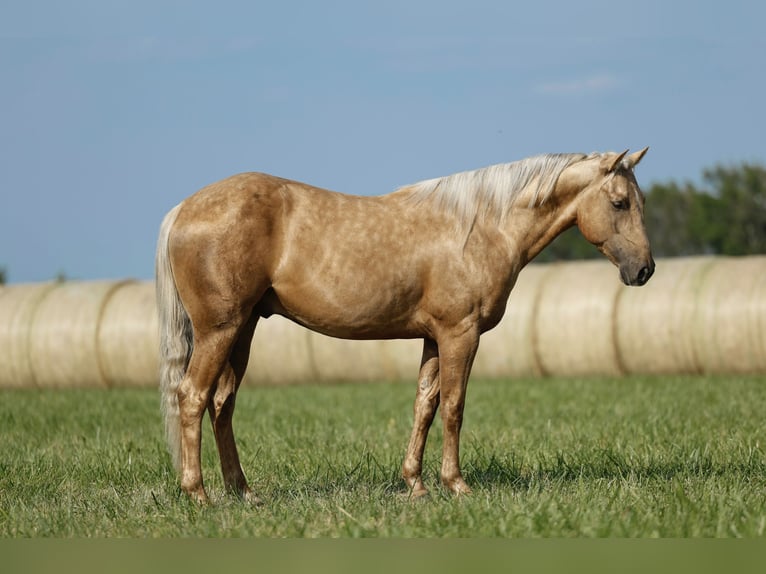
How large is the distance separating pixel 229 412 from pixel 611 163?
2710 millimetres

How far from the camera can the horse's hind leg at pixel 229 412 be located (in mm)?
6508

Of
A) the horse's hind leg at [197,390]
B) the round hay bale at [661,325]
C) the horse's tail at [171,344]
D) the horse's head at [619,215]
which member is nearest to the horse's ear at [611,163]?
the horse's head at [619,215]

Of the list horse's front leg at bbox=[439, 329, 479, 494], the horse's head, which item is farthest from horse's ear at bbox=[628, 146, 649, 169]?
horse's front leg at bbox=[439, 329, 479, 494]

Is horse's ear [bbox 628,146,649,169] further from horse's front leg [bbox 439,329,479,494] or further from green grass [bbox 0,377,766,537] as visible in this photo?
green grass [bbox 0,377,766,537]

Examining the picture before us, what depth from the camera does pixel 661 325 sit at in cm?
1484

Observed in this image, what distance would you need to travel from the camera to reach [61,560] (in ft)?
13.0

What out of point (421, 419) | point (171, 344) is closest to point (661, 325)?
point (421, 419)

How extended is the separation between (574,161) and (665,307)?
872cm

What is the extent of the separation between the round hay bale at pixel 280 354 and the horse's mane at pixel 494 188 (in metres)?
9.39

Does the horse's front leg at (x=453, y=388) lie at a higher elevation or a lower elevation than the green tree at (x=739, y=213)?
higher

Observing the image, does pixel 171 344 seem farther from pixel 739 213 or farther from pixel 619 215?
pixel 739 213

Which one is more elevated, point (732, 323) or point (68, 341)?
point (732, 323)

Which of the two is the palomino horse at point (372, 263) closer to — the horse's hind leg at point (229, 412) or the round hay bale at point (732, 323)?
the horse's hind leg at point (229, 412)

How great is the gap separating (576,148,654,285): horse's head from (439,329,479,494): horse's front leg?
0.99 meters
